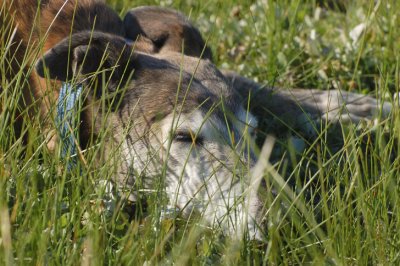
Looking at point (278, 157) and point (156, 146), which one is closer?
point (156, 146)

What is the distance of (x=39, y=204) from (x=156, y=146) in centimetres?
106

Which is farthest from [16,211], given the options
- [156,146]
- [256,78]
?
[256,78]

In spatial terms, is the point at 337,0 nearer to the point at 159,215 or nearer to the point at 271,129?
the point at 271,129

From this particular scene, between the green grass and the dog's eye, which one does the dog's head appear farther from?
the green grass

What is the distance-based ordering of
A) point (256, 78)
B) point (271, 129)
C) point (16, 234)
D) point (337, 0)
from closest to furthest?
point (16, 234), point (271, 129), point (256, 78), point (337, 0)

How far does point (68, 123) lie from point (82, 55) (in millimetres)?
687

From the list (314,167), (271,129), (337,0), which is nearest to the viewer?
(314,167)

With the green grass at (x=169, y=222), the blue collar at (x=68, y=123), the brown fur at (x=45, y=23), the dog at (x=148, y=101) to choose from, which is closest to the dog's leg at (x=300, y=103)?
the dog at (x=148, y=101)

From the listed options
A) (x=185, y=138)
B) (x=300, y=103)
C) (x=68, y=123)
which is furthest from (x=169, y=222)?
(x=300, y=103)

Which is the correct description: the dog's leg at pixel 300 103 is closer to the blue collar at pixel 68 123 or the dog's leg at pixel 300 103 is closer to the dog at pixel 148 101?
the dog at pixel 148 101

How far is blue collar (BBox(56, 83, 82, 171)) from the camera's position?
3.25m

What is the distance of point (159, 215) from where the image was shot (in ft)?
9.80

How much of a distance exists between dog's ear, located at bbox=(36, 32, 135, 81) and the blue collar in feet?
0.40

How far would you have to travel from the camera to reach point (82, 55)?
394 centimetres
